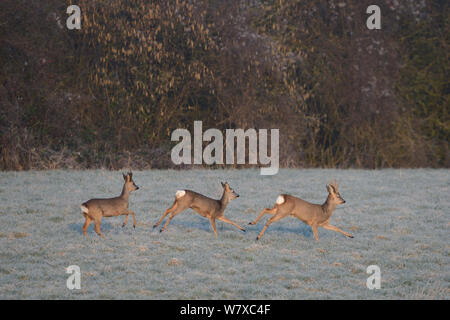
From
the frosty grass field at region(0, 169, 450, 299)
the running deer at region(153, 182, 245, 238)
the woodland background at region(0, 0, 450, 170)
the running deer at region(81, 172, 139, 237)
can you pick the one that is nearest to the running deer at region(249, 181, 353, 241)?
the frosty grass field at region(0, 169, 450, 299)

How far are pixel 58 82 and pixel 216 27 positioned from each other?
3954 millimetres

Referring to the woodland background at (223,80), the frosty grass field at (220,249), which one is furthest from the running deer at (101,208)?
the woodland background at (223,80)

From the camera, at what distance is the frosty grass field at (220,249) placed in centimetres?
546

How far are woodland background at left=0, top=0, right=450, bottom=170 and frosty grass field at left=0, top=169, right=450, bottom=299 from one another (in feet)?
12.3

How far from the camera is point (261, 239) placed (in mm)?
7227

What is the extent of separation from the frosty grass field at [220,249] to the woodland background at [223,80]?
3738mm

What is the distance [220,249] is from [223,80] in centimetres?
931

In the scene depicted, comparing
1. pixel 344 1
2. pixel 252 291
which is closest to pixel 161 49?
pixel 344 1

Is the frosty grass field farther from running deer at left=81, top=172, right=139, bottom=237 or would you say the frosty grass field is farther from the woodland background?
the woodland background

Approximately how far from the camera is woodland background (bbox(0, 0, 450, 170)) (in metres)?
14.1

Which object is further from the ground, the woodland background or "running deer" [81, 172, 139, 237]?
the woodland background

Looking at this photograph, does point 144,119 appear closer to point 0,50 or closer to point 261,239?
point 0,50

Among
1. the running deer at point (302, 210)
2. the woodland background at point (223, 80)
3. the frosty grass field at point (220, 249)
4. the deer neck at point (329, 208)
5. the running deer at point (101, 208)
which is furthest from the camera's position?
the woodland background at point (223, 80)

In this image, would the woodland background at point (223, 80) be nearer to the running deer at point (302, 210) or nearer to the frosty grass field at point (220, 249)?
the frosty grass field at point (220, 249)
